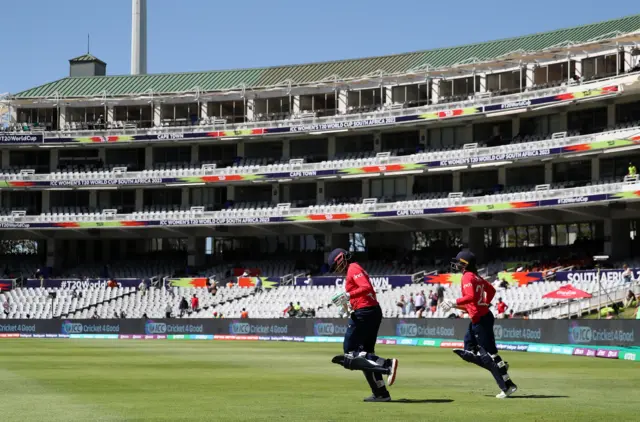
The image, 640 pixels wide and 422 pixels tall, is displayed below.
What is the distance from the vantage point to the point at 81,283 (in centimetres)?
7894

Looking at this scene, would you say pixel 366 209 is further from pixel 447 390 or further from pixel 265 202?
pixel 447 390

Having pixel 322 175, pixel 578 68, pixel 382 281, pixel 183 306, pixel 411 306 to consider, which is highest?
pixel 578 68

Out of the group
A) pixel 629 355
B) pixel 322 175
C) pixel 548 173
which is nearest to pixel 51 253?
pixel 322 175

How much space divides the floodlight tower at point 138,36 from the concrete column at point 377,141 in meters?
41.1

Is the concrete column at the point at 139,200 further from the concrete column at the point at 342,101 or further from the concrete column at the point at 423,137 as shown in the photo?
the concrete column at the point at 423,137

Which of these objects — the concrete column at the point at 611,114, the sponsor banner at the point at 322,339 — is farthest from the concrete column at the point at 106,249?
the concrete column at the point at 611,114

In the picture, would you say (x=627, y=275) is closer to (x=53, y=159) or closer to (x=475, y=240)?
(x=475, y=240)

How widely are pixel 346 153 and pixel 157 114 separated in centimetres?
1943

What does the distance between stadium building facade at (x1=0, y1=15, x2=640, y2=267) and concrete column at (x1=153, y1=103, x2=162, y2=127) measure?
0.09 meters

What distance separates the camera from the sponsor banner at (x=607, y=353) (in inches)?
1249

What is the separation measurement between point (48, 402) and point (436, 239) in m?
64.4

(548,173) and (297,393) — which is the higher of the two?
(548,173)

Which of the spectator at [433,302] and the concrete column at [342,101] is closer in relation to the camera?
the spectator at [433,302]

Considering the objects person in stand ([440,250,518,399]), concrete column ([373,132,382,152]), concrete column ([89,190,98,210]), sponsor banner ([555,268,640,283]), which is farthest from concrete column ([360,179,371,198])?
person in stand ([440,250,518,399])
